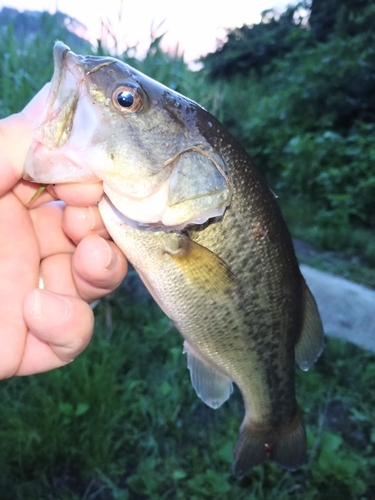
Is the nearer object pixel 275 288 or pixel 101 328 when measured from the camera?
pixel 275 288

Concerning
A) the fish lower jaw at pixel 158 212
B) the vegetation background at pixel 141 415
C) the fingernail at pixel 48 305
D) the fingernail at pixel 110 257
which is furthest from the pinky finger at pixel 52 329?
the vegetation background at pixel 141 415

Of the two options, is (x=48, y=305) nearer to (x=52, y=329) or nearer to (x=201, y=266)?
(x=52, y=329)

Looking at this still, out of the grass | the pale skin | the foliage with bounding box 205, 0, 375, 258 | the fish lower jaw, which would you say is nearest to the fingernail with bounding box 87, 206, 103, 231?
the pale skin

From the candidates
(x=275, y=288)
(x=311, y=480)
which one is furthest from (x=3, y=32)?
(x=311, y=480)

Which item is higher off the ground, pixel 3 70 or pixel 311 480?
pixel 3 70

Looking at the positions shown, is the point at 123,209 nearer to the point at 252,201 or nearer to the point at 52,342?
the point at 252,201

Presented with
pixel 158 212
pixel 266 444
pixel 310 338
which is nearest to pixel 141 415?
pixel 266 444

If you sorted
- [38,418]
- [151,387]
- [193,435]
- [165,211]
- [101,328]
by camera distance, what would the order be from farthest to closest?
[101,328], [151,387], [193,435], [38,418], [165,211]
